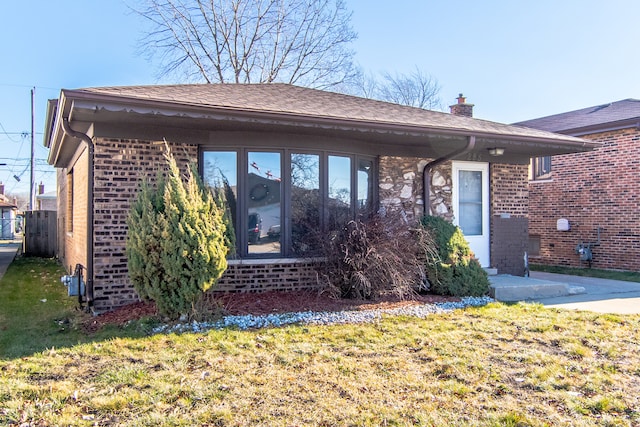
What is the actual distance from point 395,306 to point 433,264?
Answer: 1.07 metres

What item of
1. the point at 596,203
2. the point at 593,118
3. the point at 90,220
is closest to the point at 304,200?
the point at 90,220

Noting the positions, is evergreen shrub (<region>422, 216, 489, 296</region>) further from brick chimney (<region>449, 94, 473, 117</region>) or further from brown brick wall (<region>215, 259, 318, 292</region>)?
brick chimney (<region>449, 94, 473, 117</region>)

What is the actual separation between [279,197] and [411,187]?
2.40 metres

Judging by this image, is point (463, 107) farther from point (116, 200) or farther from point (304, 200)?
point (116, 200)

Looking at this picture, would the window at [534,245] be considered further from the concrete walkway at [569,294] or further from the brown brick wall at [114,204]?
the brown brick wall at [114,204]

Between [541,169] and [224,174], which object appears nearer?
[224,174]

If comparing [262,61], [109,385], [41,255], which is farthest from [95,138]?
[262,61]

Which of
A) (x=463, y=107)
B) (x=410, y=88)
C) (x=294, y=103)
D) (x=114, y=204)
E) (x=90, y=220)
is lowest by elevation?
(x=90, y=220)

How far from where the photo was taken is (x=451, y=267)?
274 inches

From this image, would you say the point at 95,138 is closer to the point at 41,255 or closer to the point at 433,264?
the point at 433,264

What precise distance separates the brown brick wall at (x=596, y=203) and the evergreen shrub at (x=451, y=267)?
19.1ft

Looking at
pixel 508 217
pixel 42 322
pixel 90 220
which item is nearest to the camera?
pixel 42 322

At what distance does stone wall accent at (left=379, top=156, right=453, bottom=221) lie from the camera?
7.78 metres

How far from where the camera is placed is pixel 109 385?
351 centimetres
